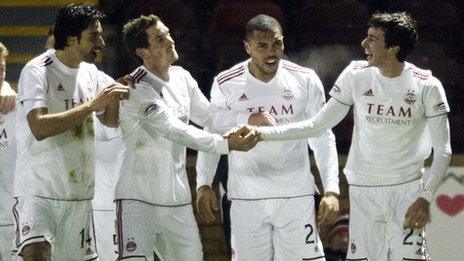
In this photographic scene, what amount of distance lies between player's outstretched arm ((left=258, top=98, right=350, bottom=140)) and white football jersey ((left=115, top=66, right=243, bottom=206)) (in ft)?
0.93

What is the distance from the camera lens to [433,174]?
7.62 metres

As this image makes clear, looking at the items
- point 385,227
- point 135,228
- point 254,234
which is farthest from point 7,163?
point 385,227

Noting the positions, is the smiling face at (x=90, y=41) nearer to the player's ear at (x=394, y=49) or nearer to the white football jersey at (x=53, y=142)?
→ the white football jersey at (x=53, y=142)

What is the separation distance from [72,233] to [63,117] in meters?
0.69

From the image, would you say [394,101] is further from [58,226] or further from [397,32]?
[58,226]

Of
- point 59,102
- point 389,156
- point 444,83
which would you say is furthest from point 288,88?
point 444,83

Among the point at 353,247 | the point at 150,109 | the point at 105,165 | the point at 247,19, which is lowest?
the point at 353,247

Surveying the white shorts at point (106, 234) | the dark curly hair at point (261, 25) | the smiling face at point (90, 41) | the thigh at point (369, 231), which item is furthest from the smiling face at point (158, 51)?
the white shorts at point (106, 234)

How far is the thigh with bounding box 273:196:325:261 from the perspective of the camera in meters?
7.89

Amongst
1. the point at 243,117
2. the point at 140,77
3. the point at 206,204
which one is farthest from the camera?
the point at 243,117

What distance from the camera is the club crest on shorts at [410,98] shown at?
303 inches

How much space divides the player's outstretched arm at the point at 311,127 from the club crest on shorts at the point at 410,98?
41 centimetres

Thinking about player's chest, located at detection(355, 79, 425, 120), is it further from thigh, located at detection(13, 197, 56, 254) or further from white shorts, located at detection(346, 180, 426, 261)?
thigh, located at detection(13, 197, 56, 254)

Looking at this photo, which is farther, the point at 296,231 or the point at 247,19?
the point at 247,19
